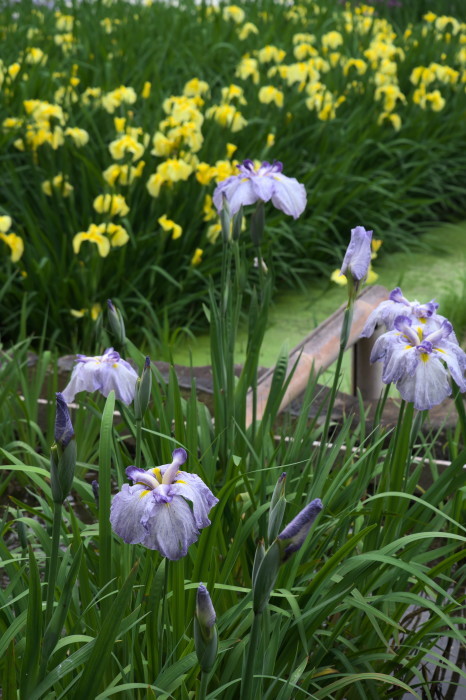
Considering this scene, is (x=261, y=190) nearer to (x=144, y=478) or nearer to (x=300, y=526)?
(x=144, y=478)

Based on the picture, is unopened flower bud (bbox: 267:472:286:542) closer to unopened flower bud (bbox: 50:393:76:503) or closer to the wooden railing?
unopened flower bud (bbox: 50:393:76:503)

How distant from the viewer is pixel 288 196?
186cm

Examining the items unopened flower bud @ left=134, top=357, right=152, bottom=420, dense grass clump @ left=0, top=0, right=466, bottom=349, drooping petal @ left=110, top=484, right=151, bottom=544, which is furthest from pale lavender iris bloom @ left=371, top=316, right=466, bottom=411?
dense grass clump @ left=0, top=0, right=466, bottom=349

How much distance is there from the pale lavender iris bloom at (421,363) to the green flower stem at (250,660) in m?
0.43

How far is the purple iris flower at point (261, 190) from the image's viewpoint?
1.85 m

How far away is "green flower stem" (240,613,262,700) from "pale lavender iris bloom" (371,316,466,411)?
1.42 feet

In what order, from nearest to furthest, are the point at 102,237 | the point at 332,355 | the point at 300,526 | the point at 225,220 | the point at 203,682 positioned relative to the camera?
the point at 300,526, the point at 203,682, the point at 225,220, the point at 332,355, the point at 102,237

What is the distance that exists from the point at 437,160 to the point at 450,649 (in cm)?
349

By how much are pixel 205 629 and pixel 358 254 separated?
67 centimetres

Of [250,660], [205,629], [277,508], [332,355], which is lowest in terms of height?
[332,355]

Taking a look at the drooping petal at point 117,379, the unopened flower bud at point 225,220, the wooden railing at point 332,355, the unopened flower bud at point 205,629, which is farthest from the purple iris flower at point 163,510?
the wooden railing at point 332,355

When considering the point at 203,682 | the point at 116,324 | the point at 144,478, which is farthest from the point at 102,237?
the point at 203,682

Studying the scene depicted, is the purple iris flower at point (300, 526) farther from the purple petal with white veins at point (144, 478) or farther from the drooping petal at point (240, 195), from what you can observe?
the drooping petal at point (240, 195)

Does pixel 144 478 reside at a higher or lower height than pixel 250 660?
higher
